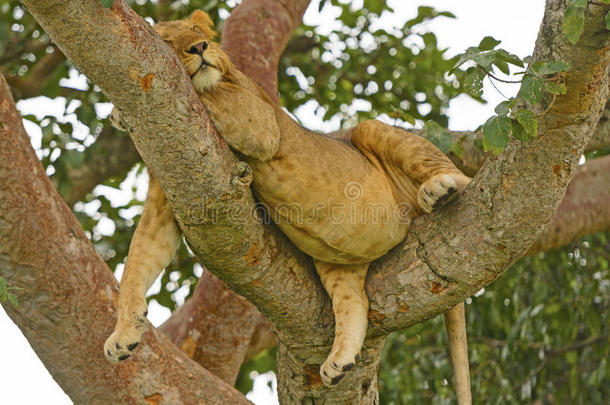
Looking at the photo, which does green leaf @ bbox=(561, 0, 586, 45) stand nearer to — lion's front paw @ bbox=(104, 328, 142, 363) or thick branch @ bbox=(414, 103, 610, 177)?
lion's front paw @ bbox=(104, 328, 142, 363)

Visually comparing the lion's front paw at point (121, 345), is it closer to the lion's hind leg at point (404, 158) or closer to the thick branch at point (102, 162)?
the lion's hind leg at point (404, 158)

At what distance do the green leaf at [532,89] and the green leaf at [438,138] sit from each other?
4.38ft

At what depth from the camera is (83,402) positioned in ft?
10.7

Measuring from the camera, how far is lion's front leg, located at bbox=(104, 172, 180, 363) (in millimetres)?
2865

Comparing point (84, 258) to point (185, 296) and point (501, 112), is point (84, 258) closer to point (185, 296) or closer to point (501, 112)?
point (501, 112)

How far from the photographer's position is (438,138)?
3570 millimetres

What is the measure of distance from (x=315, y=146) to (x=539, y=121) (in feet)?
2.85

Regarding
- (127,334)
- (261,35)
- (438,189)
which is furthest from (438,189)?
(261,35)

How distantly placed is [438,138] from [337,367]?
1.23 m

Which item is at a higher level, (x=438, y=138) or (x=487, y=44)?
(x=438, y=138)

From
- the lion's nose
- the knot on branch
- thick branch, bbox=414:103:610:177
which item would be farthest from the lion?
thick branch, bbox=414:103:610:177

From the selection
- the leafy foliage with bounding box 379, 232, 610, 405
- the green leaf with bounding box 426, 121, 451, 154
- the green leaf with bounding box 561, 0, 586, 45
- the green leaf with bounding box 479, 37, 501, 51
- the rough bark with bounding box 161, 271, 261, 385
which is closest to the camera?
the green leaf with bounding box 561, 0, 586, 45

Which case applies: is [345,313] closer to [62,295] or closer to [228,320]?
[62,295]

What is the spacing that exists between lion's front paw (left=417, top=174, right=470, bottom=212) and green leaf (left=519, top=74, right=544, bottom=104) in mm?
694
